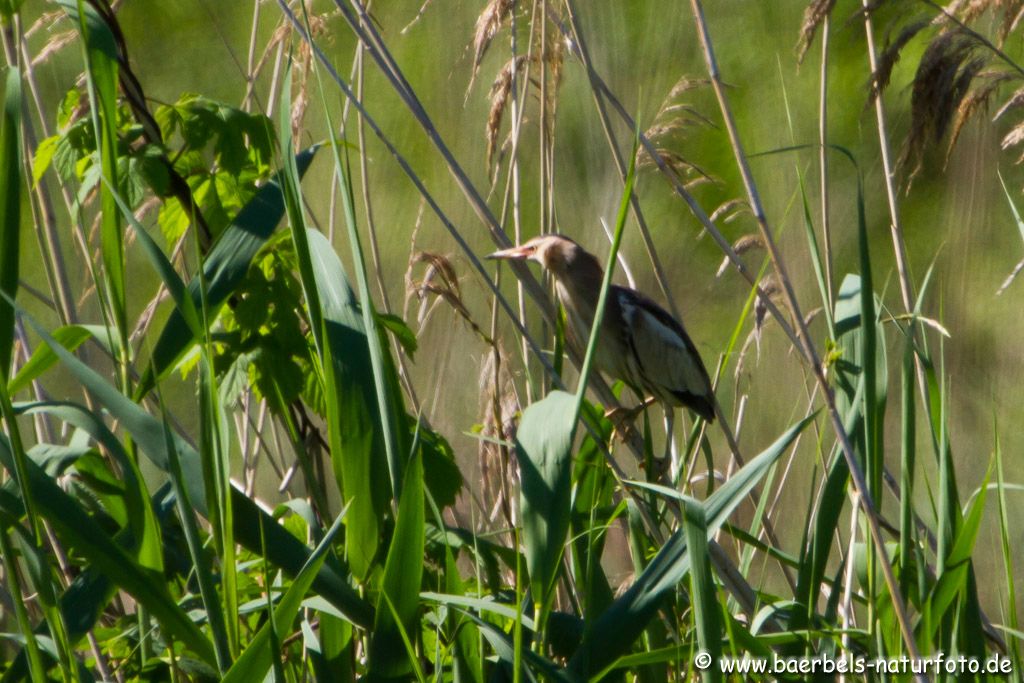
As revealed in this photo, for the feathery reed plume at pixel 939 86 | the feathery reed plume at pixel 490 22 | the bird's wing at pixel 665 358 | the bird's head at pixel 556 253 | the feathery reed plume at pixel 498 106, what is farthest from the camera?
the bird's wing at pixel 665 358

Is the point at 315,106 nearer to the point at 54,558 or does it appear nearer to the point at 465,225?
the point at 465,225

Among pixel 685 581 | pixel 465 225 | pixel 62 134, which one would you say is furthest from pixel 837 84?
pixel 62 134

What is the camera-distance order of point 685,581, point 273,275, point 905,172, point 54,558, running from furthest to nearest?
point 905,172, point 54,558, point 273,275, point 685,581

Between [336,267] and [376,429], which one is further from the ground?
[336,267]

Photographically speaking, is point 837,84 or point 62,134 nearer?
point 62,134

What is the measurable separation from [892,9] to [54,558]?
3.11 m

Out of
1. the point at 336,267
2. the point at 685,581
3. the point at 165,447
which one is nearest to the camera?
the point at 165,447

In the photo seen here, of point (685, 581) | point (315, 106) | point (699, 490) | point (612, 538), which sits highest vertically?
point (315, 106)

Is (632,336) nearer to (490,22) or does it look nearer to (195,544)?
(490,22)

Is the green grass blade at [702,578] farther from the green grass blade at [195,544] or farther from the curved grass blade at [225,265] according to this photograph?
the curved grass blade at [225,265]

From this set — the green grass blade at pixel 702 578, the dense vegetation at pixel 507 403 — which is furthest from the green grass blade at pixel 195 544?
the green grass blade at pixel 702 578

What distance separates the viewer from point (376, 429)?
1364 mm

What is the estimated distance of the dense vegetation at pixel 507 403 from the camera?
123 cm

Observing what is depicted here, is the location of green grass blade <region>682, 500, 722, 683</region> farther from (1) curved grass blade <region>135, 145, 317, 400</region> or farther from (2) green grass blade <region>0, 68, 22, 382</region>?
(2) green grass blade <region>0, 68, 22, 382</region>
